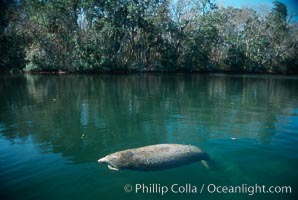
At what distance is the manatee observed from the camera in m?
7.68

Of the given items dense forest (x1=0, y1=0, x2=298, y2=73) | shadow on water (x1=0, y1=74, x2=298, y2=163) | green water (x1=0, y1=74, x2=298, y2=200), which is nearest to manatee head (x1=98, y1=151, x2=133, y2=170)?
green water (x1=0, y1=74, x2=298, y2=200)

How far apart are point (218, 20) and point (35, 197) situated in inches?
2220

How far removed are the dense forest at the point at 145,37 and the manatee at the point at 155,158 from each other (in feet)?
112

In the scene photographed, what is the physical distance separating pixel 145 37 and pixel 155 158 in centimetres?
4924

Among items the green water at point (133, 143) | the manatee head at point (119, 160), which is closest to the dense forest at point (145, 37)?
the green water at point (133, 143)

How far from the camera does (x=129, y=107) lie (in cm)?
1747

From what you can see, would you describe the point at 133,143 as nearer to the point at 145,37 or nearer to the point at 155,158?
the point at 155,158

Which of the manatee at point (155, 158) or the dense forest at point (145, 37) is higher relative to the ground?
the dense forest at point (145, 37)

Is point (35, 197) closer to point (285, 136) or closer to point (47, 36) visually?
point (285, 136)

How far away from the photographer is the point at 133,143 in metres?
10.2

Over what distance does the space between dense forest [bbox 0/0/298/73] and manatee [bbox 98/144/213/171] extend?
34.0 m

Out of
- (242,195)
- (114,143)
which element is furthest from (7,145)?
(242,195)

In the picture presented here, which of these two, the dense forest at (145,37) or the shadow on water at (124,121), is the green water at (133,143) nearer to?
the shadow on water at (124,121)

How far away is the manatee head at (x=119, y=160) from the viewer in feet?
25.2
